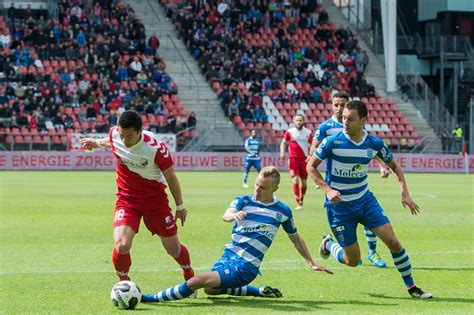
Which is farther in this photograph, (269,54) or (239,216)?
(269,54)

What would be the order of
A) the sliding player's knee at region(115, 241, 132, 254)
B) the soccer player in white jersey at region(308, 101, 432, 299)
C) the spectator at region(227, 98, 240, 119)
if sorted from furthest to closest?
1. the spectator at region(227, 98, 240, 119)
2. the soccer player in white jersey at region(308, 101, 432, 299)
3. the sliding player's knee at region(115, 241, 132, 254)

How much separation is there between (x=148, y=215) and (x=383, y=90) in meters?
47.5

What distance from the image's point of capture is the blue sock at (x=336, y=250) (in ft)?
38.7

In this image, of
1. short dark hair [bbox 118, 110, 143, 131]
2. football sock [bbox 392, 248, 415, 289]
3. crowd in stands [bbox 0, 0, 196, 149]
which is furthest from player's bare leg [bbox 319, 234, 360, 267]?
crowd in stands [bbox 0, 0, 196, 149]

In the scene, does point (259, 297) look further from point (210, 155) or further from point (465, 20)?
point (465, 20)

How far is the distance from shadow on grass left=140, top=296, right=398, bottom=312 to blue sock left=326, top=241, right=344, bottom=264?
53.7 inches

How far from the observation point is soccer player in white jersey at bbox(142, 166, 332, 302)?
1027 cm

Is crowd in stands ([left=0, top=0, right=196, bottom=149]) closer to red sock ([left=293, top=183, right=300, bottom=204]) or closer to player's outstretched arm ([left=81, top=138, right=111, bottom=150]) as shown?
red sock ([left=293, top=183, right=300, bottom=204])

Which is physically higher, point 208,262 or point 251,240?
point 251,240

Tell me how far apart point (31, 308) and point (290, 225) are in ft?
9.56

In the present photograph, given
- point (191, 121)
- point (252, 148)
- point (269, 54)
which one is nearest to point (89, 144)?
point (252, 148)

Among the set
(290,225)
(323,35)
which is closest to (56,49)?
(323,35)

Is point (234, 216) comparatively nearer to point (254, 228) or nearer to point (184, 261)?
point (254, 228)

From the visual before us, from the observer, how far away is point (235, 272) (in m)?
10.3
